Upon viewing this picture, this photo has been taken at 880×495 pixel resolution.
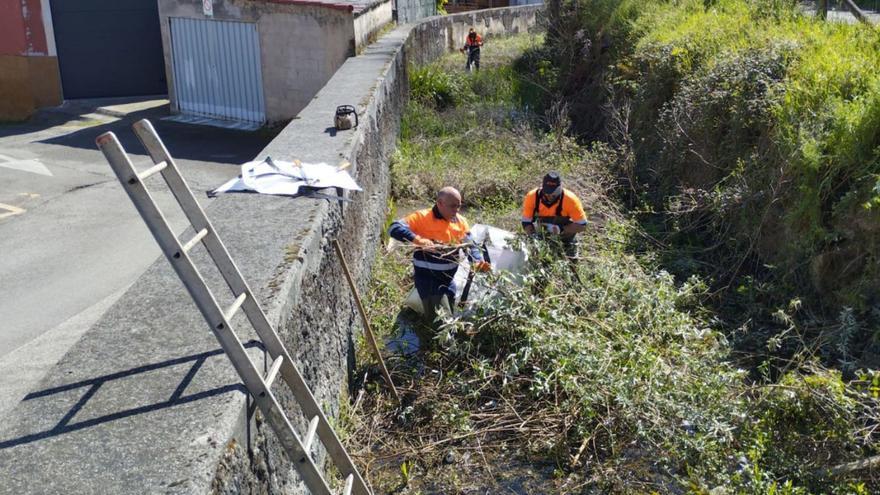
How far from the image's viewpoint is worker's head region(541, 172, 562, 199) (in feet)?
25.6

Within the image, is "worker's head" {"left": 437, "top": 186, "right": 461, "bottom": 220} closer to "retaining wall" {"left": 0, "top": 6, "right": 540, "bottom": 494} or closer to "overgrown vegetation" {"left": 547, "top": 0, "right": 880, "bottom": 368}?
"retaining wall" {"left": 0, "top": 6, "right": 540, "bottom": 494}

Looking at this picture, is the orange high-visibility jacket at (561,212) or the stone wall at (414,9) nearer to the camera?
the orange high-visibility jacket at (561,212)

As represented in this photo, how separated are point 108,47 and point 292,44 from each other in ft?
21.5

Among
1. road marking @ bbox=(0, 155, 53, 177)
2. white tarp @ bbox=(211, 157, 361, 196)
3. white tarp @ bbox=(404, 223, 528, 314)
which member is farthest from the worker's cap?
road marking @ bbox=(0, 155, 53, 177)

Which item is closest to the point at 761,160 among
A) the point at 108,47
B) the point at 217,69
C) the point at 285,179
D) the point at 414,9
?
the point at 285,179

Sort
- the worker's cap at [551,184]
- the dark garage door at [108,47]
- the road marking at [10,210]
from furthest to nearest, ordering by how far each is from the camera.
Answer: the dark garage door at [108,47] → the road marking at [10,210] → the worker's cap at [551,184]

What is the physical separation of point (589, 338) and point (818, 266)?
7.62 feet

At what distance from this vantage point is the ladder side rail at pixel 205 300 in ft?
10.1

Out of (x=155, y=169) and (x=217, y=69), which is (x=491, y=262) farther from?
(x=217, y=69)

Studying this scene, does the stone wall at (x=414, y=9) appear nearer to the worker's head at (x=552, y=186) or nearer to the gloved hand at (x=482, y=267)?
the worker's head at (x=552, y=186)

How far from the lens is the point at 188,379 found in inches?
134

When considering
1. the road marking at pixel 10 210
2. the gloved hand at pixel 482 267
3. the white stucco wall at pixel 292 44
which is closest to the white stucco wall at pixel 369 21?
the white stucco wall at pixel 292 44

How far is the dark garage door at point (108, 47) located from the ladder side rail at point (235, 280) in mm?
18652

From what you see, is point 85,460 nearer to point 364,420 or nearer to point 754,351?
point 364,420
